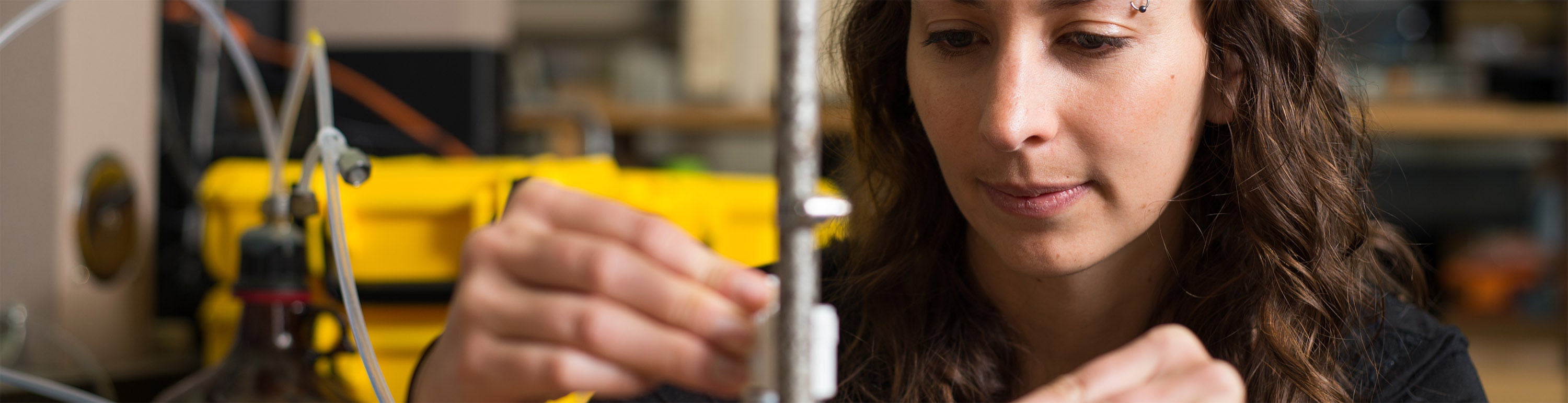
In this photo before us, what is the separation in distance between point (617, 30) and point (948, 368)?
2474 mm

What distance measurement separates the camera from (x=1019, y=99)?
646 millimetres

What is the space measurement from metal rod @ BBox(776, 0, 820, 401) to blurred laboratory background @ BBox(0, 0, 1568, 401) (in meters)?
0.36

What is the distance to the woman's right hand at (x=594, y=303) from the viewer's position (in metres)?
0.37

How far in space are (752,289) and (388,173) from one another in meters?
0.71

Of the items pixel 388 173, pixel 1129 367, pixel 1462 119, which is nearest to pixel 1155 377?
pixel 1129 367

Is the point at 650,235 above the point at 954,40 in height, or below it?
below

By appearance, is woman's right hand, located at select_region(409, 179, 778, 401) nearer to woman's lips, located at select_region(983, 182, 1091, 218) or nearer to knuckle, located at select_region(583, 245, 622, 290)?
knuckle, located at select_region(583, 245, 622, 290)

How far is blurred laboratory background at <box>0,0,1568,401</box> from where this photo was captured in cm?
96

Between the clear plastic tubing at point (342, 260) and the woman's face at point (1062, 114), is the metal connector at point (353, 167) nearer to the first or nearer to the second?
the clear plastic tubing at point (342, 260)

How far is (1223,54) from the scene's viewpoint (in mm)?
729

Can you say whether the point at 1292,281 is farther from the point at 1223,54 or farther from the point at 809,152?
the point at 809,152

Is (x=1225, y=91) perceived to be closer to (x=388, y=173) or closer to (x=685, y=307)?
(x=685, y=307)

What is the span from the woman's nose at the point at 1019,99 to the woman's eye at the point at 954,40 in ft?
0.13

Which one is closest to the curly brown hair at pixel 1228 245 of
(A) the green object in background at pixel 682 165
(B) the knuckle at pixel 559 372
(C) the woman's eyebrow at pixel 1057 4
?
(C) the woman's eyebrow at pixel 1057 4
